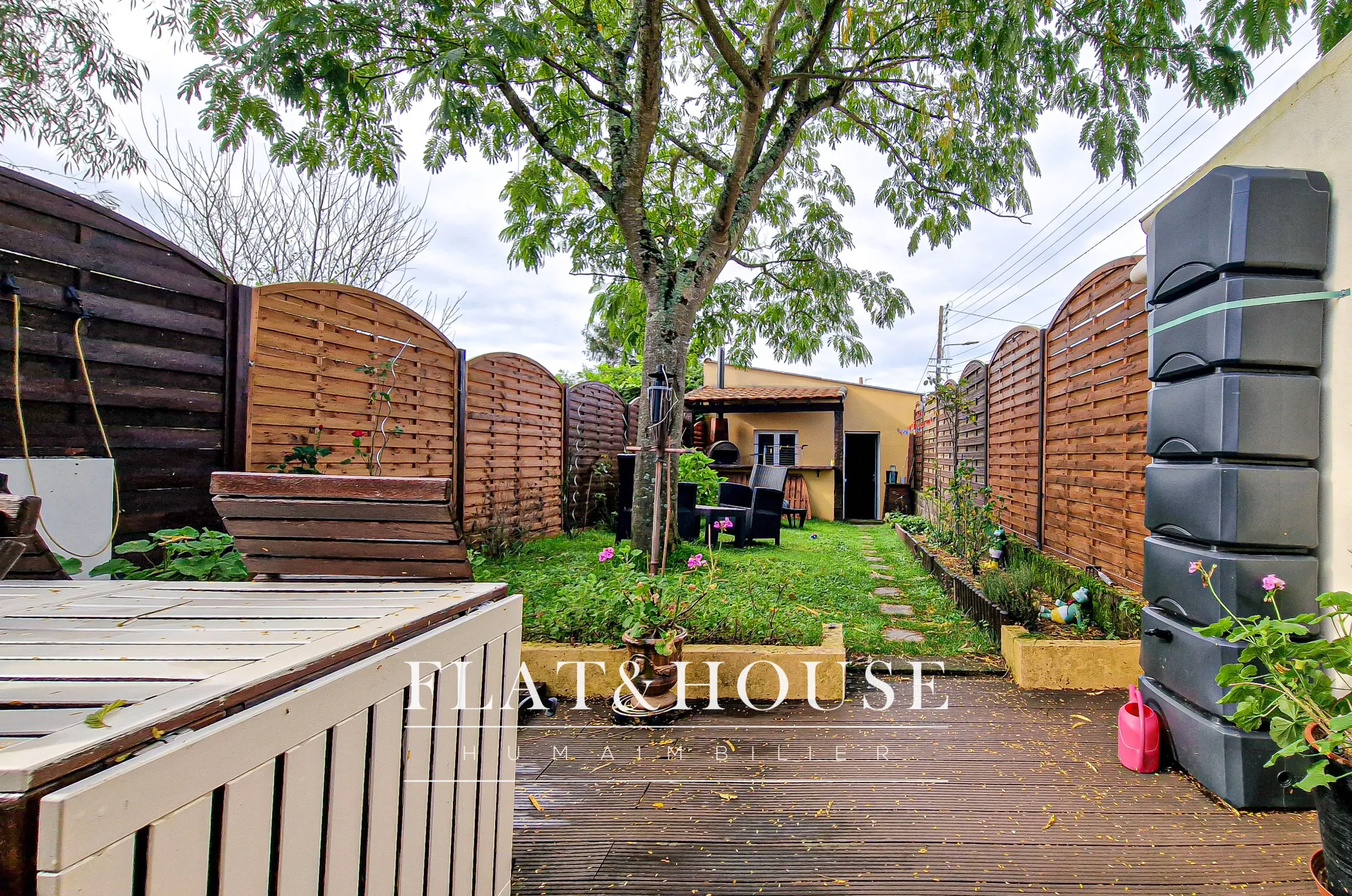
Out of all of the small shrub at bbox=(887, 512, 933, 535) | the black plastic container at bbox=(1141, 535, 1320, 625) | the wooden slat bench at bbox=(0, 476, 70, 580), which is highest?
the wooden slat bench at bbox=(0, 476, 70, 580)

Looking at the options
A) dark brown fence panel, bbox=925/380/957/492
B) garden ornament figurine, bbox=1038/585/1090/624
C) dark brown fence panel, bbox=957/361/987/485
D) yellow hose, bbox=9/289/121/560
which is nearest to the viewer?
yellow hose, bbox=9/289/121/560

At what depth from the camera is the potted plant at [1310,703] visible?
1.52 meters

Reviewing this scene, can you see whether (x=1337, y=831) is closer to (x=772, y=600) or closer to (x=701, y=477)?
(x=772, y=600)

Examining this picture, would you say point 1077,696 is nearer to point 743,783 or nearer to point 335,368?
point 743,783

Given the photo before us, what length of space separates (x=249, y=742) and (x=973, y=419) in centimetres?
730

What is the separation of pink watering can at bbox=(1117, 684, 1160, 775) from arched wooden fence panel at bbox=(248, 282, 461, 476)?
4.30 m

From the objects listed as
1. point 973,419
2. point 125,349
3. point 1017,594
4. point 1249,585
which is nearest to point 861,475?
point 973,419

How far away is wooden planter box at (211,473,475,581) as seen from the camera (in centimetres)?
184

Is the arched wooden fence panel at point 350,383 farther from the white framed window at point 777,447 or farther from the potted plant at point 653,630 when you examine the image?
the white framed window at point 777,447

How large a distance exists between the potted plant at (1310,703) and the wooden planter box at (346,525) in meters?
2.29

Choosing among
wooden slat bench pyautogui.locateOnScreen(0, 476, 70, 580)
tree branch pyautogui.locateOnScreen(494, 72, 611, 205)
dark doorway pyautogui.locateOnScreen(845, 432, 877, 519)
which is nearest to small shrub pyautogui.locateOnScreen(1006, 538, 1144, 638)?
wooden slat bench pyautogui.locateOnScreen(0, 476, 70, 580)

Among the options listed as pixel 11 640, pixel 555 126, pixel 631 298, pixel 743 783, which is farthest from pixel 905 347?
pixel 11 640

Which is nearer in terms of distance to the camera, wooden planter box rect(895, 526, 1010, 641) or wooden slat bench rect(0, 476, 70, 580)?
wooden slat bench rect(0, 476, 70, 580)

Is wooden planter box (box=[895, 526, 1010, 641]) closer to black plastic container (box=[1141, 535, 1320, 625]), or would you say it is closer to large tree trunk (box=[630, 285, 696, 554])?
black plastic container (box=[1141, 535, 1320, 625])
